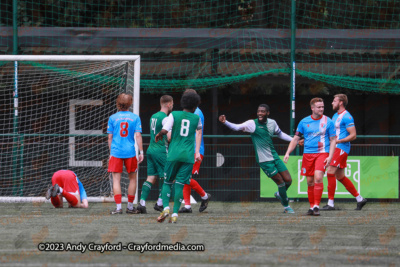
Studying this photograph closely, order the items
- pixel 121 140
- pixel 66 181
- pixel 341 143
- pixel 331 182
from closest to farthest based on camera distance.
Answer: pixel 121 140, pixel 66 181, pixel 341 143, pixel 331 182

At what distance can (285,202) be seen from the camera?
12.3 meters

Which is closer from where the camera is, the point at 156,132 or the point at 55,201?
the point at 156,132

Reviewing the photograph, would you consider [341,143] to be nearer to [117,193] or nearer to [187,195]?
[187,195]

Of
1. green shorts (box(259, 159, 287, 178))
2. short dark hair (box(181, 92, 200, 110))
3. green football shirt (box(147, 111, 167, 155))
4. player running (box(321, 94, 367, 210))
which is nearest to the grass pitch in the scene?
green shorts (box(259, 159, 287, 178))

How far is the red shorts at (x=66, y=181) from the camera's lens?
41.3 feet

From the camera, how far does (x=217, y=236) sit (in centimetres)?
823

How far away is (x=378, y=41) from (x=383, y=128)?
2525 millimetres

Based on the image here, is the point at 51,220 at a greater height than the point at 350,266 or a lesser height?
lesser

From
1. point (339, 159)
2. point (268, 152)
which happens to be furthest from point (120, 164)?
point (339, 159)

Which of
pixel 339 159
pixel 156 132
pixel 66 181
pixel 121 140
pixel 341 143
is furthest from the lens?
pixel 341 143

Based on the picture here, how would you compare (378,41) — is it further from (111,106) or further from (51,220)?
(51,220)

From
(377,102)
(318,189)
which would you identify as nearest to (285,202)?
(318,189)

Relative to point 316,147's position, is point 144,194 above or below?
below

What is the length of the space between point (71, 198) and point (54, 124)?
3.67 m
